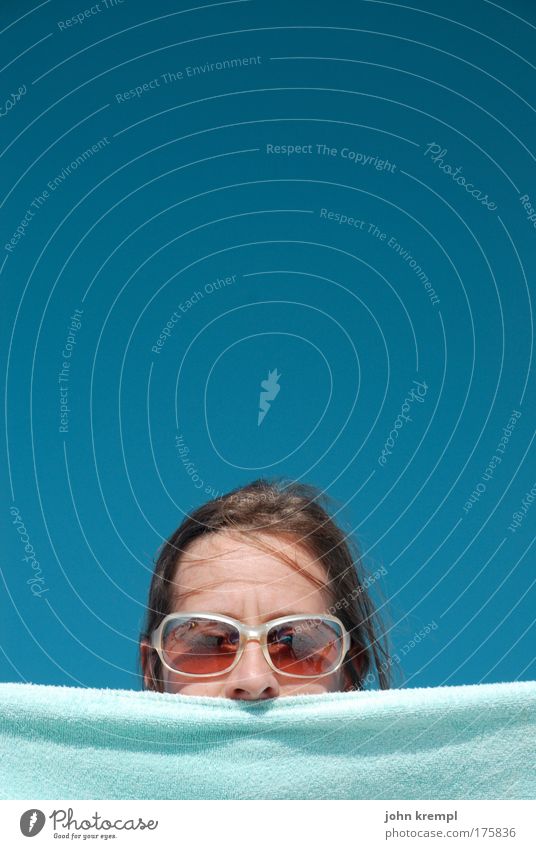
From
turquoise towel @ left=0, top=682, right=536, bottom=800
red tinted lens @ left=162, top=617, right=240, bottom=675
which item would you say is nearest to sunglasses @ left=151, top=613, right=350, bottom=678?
red tinted lens @ left=162, top=617, right=240, bottom=675

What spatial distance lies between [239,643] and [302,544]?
465 millimetres

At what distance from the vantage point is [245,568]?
203cm

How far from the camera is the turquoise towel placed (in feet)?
5.16

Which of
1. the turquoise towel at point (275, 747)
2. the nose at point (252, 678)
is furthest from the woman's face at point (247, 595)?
the turquoise towel at point (275, 747)

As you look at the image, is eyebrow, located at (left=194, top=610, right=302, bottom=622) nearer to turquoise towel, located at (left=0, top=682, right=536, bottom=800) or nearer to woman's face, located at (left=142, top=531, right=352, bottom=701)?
woman's face, located at (left=142, top=531, right=352, bottom=701)

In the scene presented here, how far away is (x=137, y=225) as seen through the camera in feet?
7.85

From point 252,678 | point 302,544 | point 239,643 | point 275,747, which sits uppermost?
point 302,544

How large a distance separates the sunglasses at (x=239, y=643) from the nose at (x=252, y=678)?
12 mm

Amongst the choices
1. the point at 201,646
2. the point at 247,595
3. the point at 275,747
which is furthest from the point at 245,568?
the point at 275,747

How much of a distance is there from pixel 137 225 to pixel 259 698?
127 cm

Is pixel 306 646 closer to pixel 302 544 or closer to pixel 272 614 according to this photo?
pixel 272 614
